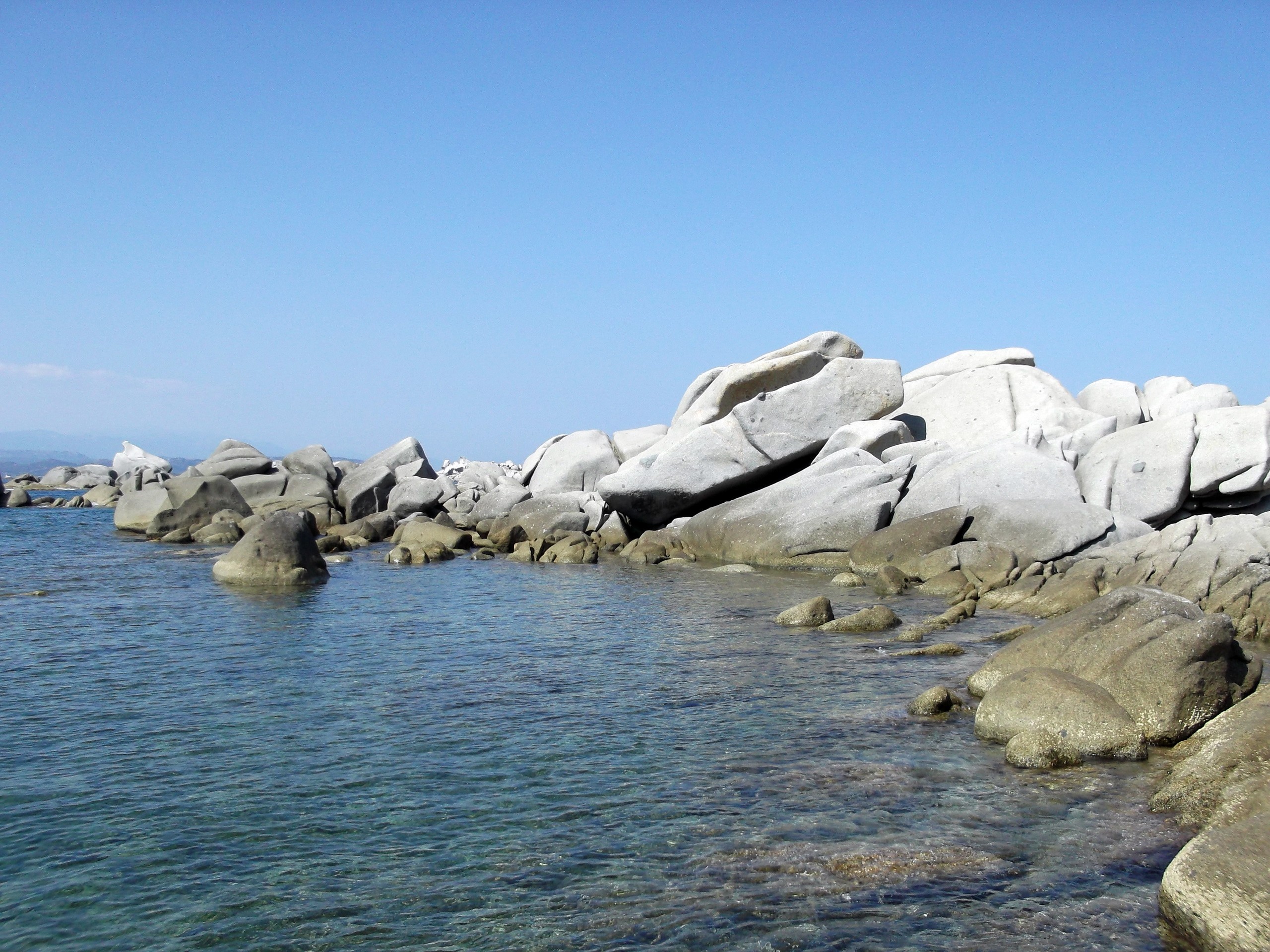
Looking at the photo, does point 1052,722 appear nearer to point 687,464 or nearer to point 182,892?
point 182,892

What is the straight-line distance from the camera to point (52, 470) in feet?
253

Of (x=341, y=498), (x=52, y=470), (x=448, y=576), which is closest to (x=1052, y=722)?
(x=448, y=576)

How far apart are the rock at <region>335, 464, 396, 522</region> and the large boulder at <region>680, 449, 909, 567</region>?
49.6ft

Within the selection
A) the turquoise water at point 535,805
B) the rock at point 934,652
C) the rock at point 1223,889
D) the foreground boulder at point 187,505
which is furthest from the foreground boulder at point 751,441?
the rock at point 1223,889

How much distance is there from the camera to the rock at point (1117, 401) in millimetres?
31031

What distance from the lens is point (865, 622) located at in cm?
1730

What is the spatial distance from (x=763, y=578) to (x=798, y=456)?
662cm

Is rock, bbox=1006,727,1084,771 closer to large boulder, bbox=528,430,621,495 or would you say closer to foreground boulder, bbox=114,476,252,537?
large boulder, bbox=528,430,621,495

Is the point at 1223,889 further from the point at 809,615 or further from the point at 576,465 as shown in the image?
the point at 576,465

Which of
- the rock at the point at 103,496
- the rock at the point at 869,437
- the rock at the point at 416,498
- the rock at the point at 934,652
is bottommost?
the rock at the point at 934,652

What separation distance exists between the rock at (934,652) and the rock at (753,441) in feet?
45.3

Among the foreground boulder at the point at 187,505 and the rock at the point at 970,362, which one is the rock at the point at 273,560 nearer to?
the foreground boulder at the point at 187,505

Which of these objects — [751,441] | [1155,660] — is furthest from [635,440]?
[1155,660]

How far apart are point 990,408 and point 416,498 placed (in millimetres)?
20600
